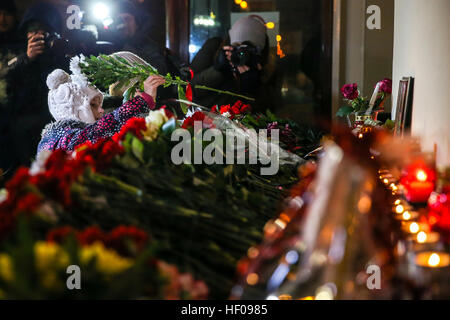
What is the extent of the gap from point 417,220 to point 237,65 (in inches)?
123

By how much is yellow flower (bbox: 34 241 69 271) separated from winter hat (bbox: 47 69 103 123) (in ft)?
6.08

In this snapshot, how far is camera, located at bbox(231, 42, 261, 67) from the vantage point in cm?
385

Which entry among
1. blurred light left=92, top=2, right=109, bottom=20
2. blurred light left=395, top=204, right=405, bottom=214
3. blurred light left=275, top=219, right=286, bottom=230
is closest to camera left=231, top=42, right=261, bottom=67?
blurred light left=92, top=2, right=109, bottom=20

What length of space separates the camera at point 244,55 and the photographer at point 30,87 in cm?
113

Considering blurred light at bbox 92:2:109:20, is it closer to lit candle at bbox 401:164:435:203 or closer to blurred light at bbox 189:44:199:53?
blurred light at bbox 189:44:199:53

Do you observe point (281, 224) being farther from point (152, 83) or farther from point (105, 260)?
point (152, 83)

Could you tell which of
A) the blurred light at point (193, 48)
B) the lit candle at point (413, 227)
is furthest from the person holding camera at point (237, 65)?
the lit candle at point (413, 227)

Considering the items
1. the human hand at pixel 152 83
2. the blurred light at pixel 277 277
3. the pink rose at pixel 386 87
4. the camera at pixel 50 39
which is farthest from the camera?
the camera at pixel 50 39

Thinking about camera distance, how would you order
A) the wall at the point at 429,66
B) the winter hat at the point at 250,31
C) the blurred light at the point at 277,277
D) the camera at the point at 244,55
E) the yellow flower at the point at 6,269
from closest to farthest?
the yellow flower at the point at 6,269
the blurred light at the point at 277,277
the wall at the point at 429,66
the camera at the point at 244,55
the winter hat at the point at 250,31

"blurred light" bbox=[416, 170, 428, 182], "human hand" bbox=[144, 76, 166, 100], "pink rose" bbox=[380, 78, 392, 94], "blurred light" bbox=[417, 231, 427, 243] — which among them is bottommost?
"blurred light" bbox=[417, 231, 427, 243]

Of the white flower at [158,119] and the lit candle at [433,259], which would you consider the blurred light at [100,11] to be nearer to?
the white flower at [158,119]

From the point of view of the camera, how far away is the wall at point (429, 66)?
154cm
